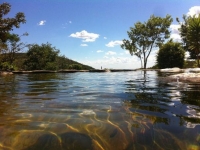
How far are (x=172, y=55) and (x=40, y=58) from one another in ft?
64.0

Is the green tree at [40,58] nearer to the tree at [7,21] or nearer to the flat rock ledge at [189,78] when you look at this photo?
the tree at [7,21]

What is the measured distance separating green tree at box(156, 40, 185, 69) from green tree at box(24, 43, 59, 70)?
15.9m

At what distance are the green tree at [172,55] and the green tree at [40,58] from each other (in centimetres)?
1594

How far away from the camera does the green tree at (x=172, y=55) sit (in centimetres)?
2565

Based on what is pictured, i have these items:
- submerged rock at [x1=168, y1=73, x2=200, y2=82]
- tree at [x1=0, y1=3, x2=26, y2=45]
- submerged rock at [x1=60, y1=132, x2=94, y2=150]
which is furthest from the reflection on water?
tree at [x1=0, y1=3, x2=26, y2=45]

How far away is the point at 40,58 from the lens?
27.4 metres

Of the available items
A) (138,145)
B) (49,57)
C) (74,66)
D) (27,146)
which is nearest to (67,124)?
(27,146)

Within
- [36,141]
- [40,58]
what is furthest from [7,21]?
[36,141]

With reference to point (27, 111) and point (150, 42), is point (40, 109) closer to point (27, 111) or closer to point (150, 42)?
point (27, 111)

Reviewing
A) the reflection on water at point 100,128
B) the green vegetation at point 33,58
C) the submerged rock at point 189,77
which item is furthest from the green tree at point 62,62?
the reflection on water at point 100,128

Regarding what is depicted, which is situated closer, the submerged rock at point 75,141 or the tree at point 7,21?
the submerged rock at point 75,141

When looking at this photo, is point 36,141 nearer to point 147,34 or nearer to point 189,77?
point 189,77

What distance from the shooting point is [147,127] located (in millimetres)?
2164

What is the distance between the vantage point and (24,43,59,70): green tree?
27.0 metres
